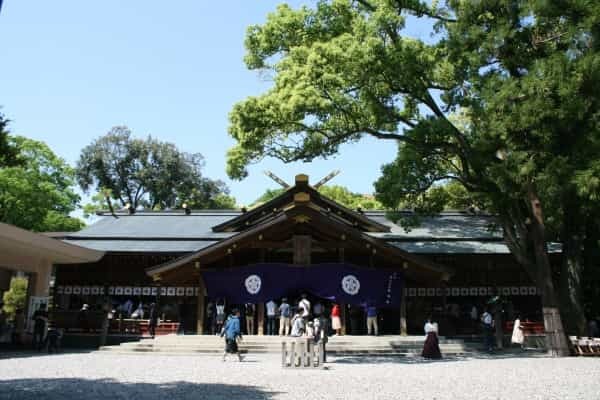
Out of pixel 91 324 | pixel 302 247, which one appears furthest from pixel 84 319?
pixel 302 247

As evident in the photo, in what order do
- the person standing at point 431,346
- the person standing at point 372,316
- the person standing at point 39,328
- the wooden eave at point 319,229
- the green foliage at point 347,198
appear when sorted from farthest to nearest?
the green foliage at point 347,198
the person standing at point 372,316
the wooden eave at point 319,229
the person standing at point 39,328
the person standing at point 431,346

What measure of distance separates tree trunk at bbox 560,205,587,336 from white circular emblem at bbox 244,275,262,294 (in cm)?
1011

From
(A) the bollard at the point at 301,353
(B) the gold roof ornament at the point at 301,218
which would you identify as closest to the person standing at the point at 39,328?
(B) the gold roof ornament at the point at 301,218

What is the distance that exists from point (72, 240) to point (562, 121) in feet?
63.0

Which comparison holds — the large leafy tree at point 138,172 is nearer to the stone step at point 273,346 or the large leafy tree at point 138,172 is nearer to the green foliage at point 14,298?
the green foliage at point 14,298

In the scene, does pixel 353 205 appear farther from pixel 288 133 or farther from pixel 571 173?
pixel 571 173

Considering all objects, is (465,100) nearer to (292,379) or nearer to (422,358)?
(422,358)

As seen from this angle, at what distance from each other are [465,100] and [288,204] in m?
10.1

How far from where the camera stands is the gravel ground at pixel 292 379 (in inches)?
313

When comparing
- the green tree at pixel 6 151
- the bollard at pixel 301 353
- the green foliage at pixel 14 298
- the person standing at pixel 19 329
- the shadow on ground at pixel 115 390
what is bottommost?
the shadow on ground at pixel 115 390

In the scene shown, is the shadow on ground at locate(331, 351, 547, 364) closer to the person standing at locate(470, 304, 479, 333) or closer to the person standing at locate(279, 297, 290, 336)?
the person standing at locate(279, 297, 290, 336)

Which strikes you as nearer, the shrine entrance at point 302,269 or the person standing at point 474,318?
the shrine entrance at point 302,269

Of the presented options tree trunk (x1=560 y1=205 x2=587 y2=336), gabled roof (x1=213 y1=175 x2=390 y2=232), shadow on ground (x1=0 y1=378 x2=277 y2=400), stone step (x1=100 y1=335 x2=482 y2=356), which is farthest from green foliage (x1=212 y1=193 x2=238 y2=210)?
shadow on ground (x1=0 y1=378 x2=277 y2=400)

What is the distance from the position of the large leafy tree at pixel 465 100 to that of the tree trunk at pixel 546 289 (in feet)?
0.10
